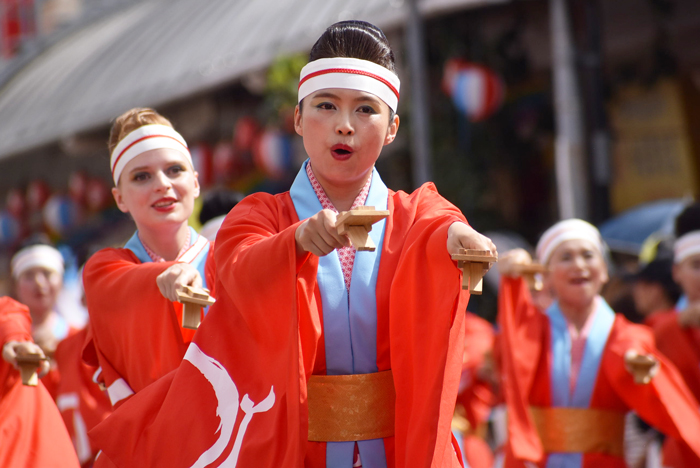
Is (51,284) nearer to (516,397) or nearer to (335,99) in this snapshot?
(516,397)

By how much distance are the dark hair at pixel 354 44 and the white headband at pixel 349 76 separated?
3cm

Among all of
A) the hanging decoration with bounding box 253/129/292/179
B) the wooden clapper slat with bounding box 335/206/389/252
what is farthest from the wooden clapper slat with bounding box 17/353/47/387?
the hanging decoration with bounding box 253/129/292/179

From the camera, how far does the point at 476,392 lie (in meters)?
5.96

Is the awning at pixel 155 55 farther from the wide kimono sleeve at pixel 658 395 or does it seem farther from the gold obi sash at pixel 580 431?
the gold obi sash at pixel 580 431

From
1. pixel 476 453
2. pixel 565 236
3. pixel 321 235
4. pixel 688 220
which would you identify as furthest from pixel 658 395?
pixel 321 235

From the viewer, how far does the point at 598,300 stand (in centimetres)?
411

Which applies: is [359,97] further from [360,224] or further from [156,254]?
[156,254]

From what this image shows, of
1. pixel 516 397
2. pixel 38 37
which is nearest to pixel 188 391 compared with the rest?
pixel 516 397

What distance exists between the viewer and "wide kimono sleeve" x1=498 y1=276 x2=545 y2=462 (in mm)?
3734

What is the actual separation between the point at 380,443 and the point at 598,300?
6.80 ft

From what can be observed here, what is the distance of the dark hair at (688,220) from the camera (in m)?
4.67

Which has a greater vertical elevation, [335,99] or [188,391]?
[335,99]

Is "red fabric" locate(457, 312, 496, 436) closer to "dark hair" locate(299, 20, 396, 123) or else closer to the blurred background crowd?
the blurred background crowd

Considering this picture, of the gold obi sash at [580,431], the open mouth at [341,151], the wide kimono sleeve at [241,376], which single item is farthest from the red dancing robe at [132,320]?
the gold obi sash at [580,431]
